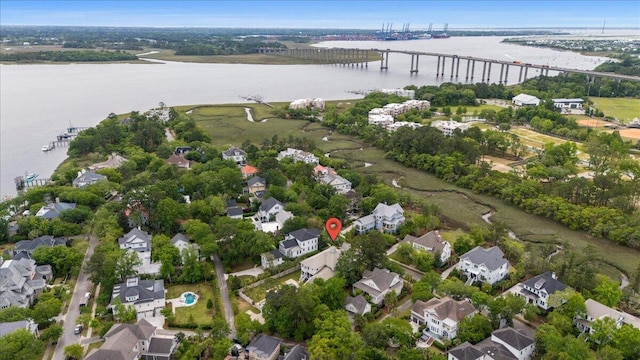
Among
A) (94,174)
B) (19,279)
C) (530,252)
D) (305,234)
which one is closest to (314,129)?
(94,174)

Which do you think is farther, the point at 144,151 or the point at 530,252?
the point at 144,151

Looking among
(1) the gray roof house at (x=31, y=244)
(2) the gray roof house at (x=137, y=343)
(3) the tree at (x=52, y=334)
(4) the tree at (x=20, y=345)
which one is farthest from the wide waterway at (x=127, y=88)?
(2) the gray roof house at (x=137, y=343)

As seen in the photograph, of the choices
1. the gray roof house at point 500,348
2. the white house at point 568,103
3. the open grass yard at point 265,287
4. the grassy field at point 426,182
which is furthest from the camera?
the white house at point 568,103

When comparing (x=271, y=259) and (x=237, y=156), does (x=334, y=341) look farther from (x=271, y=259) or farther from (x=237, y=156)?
(x=237, y=156)

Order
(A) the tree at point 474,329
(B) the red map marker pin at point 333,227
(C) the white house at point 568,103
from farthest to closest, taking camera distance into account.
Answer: (C) the white house at point 568,103 < (B) the red map marker pin at point 333,227 < (A) the tree at point 474,329

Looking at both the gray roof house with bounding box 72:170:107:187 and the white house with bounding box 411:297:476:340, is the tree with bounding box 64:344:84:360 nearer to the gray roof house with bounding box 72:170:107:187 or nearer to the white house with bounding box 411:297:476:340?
the white house with bounding box 411:297:476:340

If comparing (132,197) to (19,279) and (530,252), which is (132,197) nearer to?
(19,279)

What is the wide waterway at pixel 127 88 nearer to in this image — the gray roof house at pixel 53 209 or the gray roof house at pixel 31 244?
the gray roof house at pixel 53 209
